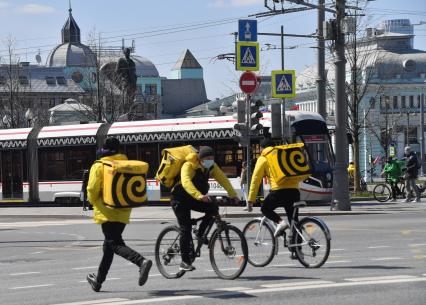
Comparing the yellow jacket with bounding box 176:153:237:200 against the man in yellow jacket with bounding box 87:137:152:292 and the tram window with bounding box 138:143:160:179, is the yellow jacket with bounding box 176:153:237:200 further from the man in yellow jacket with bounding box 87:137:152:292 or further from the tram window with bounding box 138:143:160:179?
the tram window with bounding box 138:143:160:179

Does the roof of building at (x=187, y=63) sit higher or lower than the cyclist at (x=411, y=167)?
higher

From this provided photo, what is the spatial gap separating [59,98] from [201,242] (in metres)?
150

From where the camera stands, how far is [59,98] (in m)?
160

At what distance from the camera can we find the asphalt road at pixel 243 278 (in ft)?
33.6

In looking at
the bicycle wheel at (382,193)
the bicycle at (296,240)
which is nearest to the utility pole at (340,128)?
the bicycle wheel at (382,193)

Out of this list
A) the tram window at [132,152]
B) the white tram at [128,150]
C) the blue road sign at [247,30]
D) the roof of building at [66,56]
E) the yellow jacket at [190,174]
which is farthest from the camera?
the roof of building at [66,56]

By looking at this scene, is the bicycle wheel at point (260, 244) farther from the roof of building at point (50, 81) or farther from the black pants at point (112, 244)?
the roof of building at point (50, 81)

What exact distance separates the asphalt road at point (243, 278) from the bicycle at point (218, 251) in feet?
0.54

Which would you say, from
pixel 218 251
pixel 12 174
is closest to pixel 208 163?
pixel 218 251

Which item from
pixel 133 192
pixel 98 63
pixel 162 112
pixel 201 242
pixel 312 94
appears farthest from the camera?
pixel 162 112

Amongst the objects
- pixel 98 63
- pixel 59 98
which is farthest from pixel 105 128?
pixel 59 98

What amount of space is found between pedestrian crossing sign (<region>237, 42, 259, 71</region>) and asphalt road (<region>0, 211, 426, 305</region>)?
8.58 meters

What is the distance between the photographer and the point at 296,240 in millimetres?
12781

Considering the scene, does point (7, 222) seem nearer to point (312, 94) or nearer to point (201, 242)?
point (201, 242)
